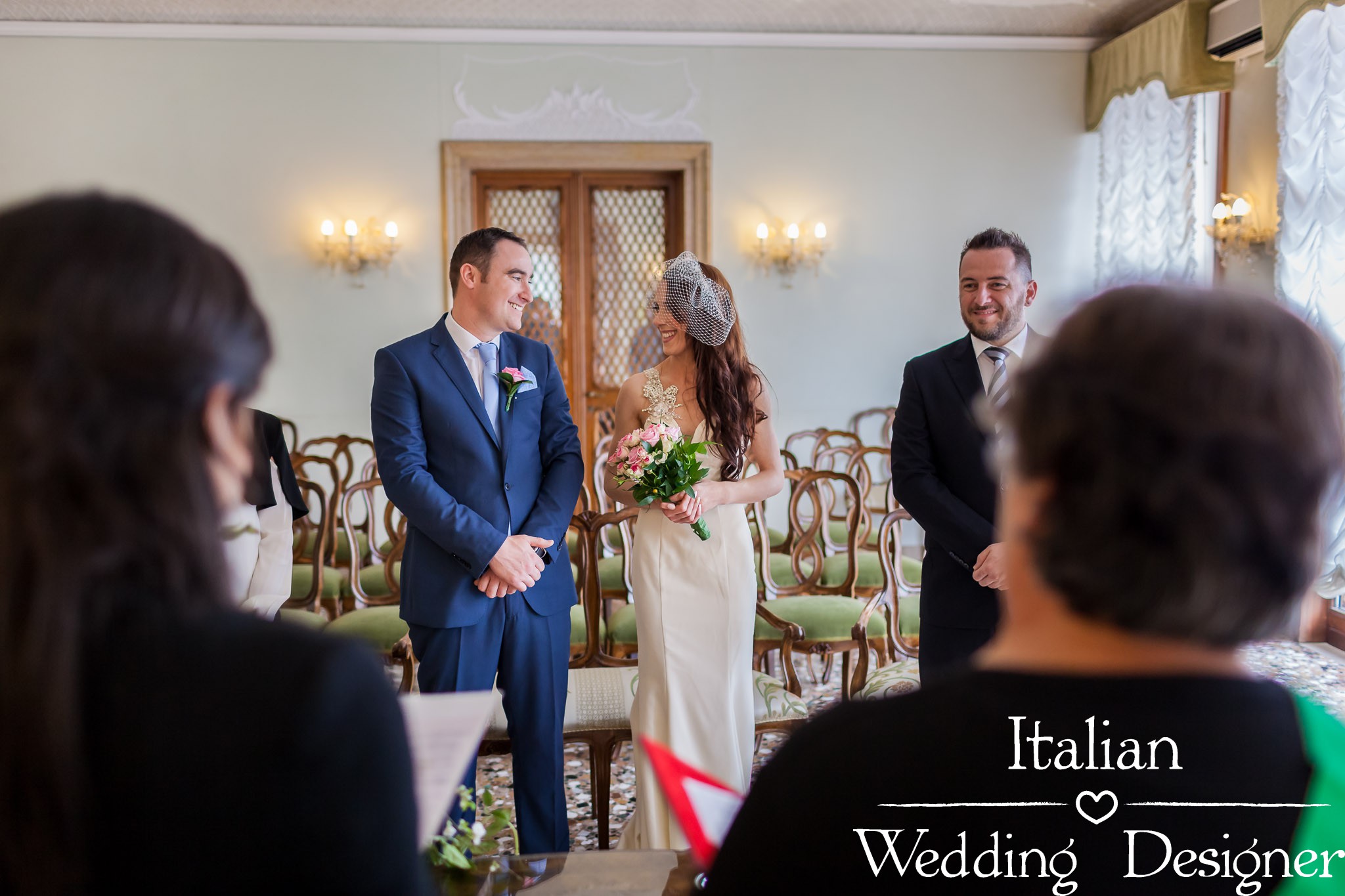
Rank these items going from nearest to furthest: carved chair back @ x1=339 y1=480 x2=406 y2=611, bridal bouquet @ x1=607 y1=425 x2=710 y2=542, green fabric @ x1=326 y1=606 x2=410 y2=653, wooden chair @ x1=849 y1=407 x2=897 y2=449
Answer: bridal bouquet @ x1=607 y1=425 x2=710 y2=542 → green fabric @ x1=326 y1=606 x2=410 y2=653 → carved chair back @ x1=339 y1=480 x2=406 y2=611 → wooden chair @ x1=849 y1=407 x2=897 y2=449

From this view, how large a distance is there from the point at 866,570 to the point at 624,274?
3876 millimetres

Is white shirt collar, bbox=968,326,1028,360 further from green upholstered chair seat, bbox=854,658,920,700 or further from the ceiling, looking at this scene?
the ceiling

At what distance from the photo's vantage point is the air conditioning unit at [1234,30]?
5.86m

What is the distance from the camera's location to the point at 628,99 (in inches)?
294

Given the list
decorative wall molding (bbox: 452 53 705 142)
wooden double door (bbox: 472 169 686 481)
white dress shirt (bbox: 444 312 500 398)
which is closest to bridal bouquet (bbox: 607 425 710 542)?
white dress shirt (bbox: 444 312 500 398)

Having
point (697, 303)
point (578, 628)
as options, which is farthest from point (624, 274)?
point (697, 303)

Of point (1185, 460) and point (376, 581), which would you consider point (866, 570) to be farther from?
point (1185, 460)

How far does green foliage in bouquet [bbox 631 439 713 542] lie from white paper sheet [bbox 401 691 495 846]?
1.91m

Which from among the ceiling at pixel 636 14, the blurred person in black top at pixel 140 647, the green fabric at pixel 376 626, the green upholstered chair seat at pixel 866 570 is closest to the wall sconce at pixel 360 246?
the ceiling at pixel 636 14

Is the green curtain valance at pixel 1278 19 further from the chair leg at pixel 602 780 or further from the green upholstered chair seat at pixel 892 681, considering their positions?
the chair leg at pixel 602 780

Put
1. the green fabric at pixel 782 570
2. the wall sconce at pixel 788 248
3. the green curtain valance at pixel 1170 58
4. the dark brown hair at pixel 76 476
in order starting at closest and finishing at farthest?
the dark brown hair at pixel 76 476 → the green fabric at pixel 782 570 → the green curtain valance at pixel 1170 58 → the wall sconce at pixel 788 248

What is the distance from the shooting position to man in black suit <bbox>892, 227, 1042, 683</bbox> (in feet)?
8.76

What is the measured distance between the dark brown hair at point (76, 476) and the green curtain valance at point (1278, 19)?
6012 millimetres

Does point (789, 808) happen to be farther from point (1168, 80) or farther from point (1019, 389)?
point (1168, 80)
